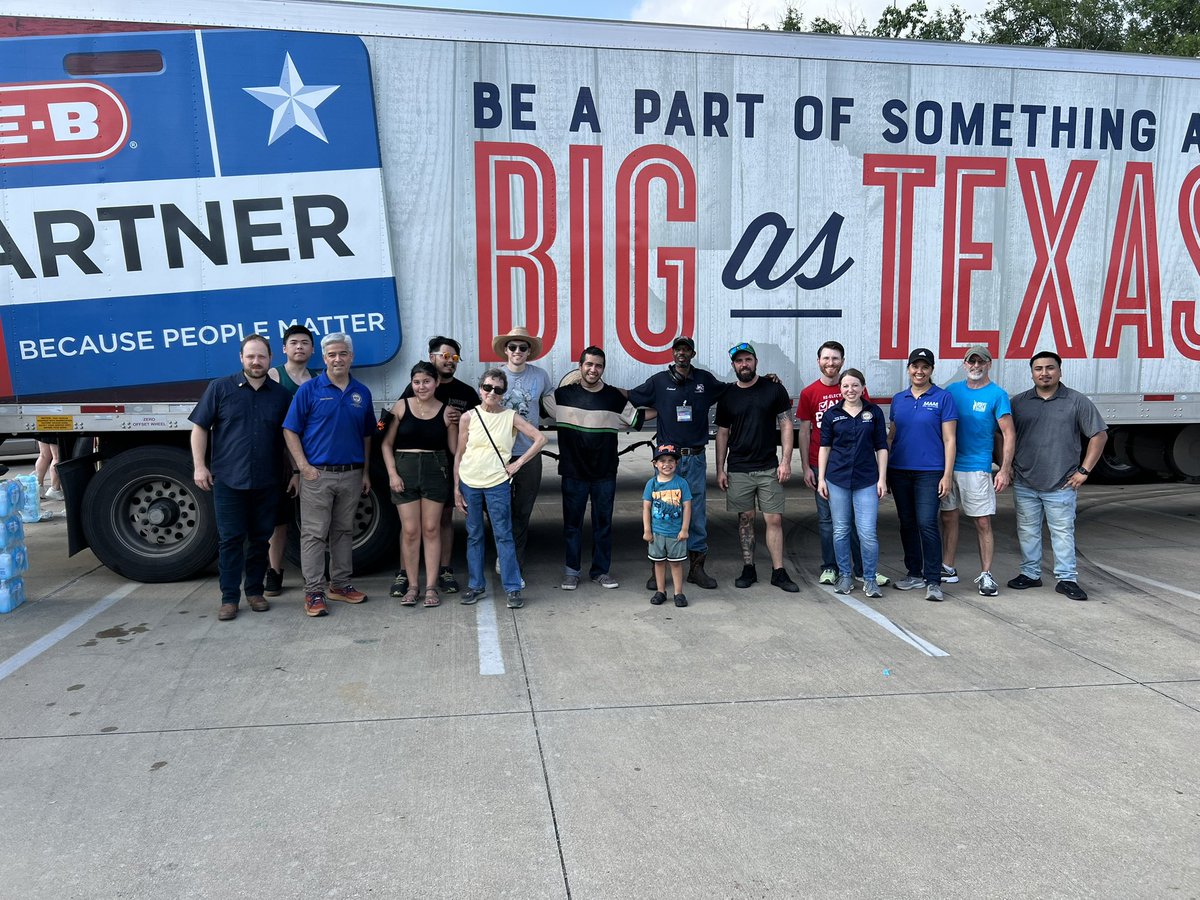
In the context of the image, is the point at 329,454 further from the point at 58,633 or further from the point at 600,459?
the point at 58,633

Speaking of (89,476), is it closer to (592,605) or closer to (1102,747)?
(592,605)

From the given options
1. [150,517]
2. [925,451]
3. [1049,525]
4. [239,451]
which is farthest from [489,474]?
[1049,525]

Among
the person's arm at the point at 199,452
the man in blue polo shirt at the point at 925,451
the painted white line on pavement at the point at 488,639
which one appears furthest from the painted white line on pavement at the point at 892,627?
the person's arm at the point at 199,452

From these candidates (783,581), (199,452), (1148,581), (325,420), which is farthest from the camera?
(1148,581)

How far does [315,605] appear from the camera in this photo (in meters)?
5.72

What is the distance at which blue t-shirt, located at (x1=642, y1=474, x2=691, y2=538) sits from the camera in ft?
19.7

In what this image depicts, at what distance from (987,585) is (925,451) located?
107 centimetres

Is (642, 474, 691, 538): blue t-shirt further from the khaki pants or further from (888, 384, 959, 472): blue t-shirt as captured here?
the khaki pants

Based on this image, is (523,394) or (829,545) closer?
(523,394)

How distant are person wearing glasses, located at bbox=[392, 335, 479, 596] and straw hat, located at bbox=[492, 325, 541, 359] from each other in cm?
28

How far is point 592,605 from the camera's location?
236 inches

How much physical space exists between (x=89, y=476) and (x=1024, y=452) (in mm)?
6959

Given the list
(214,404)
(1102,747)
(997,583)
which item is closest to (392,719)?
(214,404)

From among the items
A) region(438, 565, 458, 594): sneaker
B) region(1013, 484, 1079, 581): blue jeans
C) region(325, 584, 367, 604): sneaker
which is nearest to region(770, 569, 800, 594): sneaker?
region(1013, 484, 1079, 581): blue jeans
